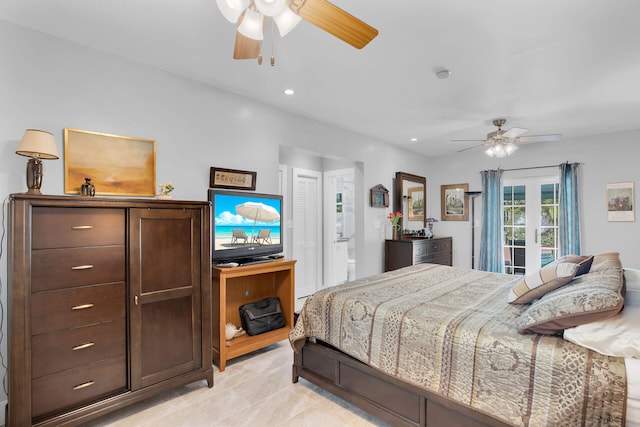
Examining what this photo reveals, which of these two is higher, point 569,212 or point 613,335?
point 569,212

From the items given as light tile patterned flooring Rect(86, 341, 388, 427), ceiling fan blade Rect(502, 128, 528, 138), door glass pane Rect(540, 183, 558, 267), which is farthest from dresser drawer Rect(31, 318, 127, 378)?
door glass pane Rect(540, 183, 558, 267)

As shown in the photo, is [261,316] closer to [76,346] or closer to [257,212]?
[257,212]

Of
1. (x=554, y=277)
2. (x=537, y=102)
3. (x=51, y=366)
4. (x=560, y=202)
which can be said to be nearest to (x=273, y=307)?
(x=51, y=366)

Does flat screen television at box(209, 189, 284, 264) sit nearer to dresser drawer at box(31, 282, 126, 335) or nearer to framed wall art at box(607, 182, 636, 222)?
dresser drawer at box(31, 282, 126, 335)

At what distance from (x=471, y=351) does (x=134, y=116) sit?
2931mm

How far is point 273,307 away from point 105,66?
260 cm

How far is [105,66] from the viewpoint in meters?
2.49

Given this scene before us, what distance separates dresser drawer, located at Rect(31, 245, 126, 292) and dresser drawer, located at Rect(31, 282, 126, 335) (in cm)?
4

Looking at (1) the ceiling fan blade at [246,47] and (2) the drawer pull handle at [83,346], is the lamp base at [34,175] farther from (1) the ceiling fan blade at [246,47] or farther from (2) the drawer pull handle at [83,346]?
(1) the ceiling fan blade at [246,47]

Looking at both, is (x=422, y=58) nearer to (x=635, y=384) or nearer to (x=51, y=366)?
(x=635, y=384)

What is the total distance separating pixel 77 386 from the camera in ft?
6.33

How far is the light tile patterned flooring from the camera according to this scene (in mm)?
2084

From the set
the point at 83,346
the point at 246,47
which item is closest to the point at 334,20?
the point at 246,47

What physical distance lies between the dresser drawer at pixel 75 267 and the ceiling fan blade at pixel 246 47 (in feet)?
4.79
